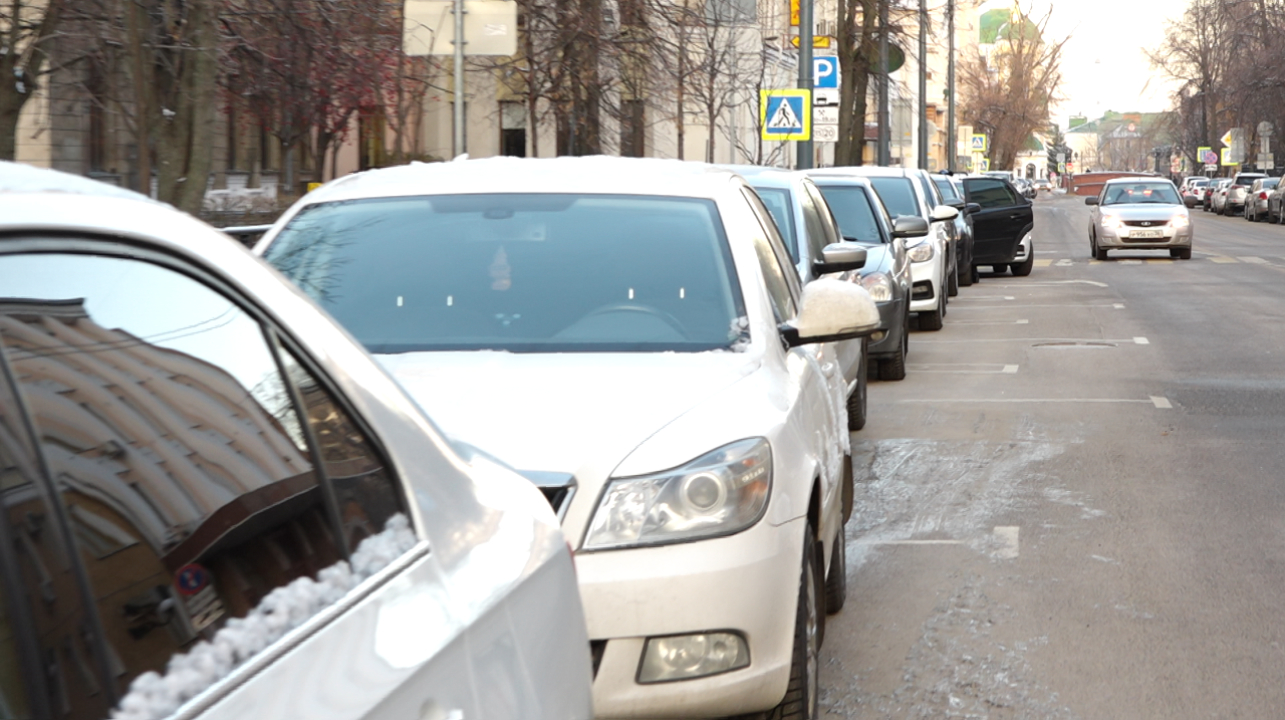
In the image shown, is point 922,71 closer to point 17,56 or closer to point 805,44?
point 805,44

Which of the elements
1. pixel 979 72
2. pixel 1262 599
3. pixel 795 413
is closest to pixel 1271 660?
pixel 1262 599

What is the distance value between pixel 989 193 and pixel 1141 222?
462cm

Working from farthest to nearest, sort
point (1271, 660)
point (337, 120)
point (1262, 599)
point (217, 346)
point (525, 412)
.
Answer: point (337, 120) < point (1262, 599) < point (1271, 660) < point (525, 412) < point (217, 346)

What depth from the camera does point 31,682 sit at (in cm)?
142

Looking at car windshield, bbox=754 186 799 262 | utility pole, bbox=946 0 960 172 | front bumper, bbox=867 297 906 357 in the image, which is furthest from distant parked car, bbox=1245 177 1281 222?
car windshield, bbox=754 186 799 262

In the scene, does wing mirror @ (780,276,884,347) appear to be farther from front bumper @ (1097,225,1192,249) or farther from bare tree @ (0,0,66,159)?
front bumper @ (1097,225,1192,249)

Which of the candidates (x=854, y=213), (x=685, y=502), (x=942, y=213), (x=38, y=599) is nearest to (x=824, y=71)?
(x=942, y=213)

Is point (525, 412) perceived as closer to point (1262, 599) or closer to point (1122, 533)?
point (1262, 599)

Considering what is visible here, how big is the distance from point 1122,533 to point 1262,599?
1236 millimetres

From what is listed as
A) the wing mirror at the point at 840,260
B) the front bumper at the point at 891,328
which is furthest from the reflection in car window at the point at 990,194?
the wing mirror at the point at 840,260

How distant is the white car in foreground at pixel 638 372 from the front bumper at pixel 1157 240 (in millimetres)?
26597

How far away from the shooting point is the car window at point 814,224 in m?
9.95

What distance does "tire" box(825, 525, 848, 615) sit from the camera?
589 centimetres

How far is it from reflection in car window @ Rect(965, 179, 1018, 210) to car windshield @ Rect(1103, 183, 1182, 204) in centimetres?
496
